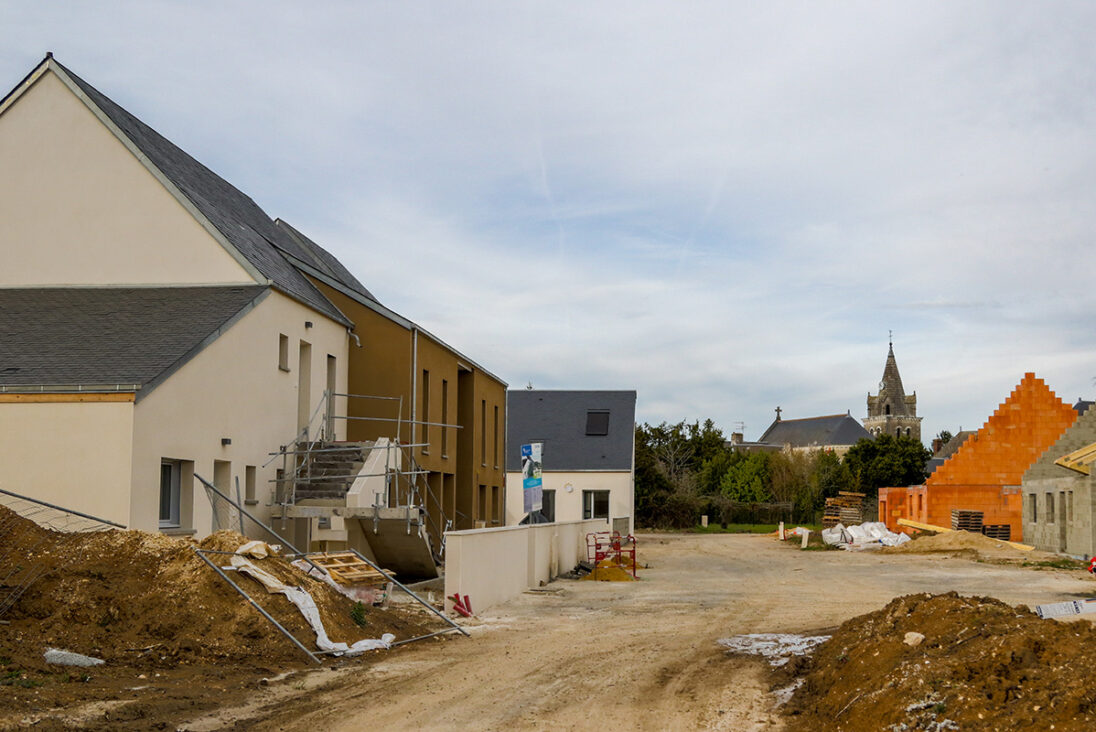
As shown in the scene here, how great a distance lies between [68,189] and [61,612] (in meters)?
11.1

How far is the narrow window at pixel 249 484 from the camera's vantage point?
749 inches

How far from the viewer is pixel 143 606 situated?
38.2 feet

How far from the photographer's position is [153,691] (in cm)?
940

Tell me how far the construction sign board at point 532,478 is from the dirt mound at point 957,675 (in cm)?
1102

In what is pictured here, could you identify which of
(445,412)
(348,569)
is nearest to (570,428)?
(445,412)

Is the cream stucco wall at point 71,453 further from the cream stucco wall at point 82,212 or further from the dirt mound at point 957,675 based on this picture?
the dirt mound at point 957,675

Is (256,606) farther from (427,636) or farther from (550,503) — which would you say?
(550,503)

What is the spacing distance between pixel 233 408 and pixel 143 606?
684 cm

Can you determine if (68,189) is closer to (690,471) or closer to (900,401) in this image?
(690,471)

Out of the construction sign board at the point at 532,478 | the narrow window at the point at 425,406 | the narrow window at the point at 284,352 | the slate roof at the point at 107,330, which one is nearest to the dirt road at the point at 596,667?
the construction sign board at the point at 532,478

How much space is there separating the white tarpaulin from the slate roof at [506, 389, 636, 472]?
37.4 meters

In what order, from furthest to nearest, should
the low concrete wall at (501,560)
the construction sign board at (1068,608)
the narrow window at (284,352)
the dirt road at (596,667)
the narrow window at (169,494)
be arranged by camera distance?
the narrow window at (284,352)
the narrow window at (169,494)
the low concrete wall at (501,560)
the construction sign board at (1068,608)
the dirt road at (596,667)

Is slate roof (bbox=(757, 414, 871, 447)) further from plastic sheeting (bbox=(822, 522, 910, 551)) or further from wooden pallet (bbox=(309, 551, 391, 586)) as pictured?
wooden pallet (bbox=(309, 551, 391, 586))

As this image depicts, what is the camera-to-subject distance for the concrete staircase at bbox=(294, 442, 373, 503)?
2016 cm
